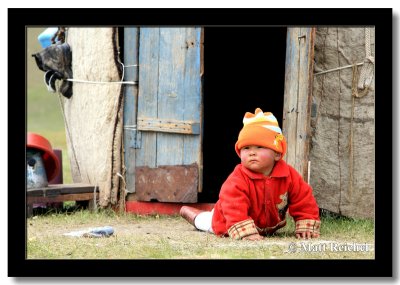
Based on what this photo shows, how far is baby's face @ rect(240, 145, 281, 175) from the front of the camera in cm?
579

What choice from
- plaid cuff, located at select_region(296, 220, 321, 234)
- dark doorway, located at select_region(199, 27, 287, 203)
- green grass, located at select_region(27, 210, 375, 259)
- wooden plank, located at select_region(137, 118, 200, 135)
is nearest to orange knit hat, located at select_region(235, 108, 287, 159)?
plaid cuff, located at select_region(296, 220, 321, 234)

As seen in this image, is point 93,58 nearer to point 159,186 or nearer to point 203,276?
point 159,186

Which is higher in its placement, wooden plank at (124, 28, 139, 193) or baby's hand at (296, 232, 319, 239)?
wooden plank at (124, 28, 139, 193)

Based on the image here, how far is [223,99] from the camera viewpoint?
919cm

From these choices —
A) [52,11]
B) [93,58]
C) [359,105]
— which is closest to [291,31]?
[359,105]

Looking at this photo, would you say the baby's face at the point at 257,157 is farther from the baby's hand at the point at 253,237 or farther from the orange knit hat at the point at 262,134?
the baby's hand at the point at 253,237

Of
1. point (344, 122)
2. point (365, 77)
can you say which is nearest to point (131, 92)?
point (344, 122)

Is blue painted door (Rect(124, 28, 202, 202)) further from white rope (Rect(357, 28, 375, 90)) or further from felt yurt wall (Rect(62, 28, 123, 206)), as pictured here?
white rope (Rect(357, 28, 375, 90))

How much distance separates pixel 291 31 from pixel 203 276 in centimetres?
276

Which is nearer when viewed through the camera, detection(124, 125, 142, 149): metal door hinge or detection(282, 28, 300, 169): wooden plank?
detection(282, 28, 300, 169): wooden plank

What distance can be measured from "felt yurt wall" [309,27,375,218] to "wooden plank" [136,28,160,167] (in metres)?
1.33

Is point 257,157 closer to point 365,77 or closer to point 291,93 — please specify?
point 291,93

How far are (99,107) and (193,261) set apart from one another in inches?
134

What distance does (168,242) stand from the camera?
19.1ft
